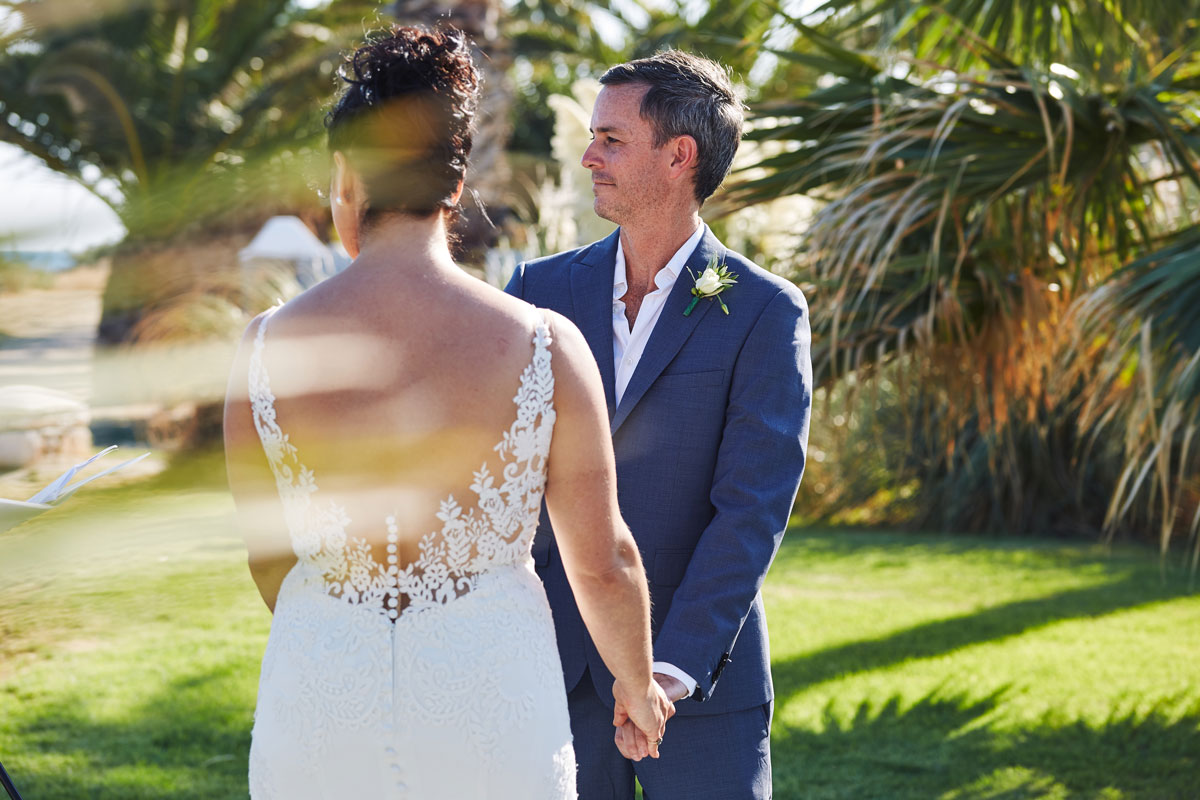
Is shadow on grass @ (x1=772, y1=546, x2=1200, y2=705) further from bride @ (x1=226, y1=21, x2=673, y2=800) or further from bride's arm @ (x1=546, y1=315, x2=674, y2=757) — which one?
bride @ (x1=226, y1=21, x2=673, y2=800)

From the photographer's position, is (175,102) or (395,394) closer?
(395,394)

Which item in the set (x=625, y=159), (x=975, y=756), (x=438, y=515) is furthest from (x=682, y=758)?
(x=975, y=756)

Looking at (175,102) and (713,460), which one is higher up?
(175,102)

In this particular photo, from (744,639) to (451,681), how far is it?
0.81 m

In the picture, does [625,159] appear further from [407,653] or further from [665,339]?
[407,653]

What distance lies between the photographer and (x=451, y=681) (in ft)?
5.49

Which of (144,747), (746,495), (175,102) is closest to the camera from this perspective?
(746,495)

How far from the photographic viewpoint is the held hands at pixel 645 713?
1.92 meters

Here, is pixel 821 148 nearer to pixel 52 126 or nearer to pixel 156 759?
pixel 156 759

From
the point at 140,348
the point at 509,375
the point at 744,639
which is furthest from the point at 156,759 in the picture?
the point at 140,348

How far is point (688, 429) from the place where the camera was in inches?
89.6

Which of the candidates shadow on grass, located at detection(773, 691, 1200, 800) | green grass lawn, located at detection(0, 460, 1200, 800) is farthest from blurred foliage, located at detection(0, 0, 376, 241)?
shadow on grass, located at detection(773, 691, 1200, 800)

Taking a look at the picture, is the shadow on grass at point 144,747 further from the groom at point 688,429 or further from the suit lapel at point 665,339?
the suit lapel at point 665,339

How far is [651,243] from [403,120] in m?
0.89
